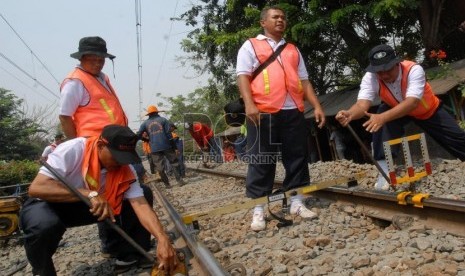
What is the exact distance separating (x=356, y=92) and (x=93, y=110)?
10453 millimetres

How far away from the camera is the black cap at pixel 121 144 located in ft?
8.94

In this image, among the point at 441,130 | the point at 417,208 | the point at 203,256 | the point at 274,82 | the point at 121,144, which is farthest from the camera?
the point at 441,130

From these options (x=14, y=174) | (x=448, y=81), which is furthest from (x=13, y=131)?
(x=448, y=81)

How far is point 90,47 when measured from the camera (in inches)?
145

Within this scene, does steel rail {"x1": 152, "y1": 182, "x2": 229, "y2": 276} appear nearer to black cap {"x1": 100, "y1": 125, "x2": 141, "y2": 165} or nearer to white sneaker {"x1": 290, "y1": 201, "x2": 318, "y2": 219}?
black cap {"x1": 100, "y1": 125, "x2": 141, "y2": 165}

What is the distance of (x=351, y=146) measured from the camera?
12.4 meters

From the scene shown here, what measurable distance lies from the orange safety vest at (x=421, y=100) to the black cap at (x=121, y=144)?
2.59 m

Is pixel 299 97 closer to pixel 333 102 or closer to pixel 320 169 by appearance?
pixel 320 169

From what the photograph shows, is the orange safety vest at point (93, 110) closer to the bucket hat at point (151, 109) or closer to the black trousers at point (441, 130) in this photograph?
the black trousers at point (441, 130)

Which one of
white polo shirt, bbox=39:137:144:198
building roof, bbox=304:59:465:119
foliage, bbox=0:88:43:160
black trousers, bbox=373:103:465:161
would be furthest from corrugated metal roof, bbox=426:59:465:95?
foliage, bbox=0:88:43:160

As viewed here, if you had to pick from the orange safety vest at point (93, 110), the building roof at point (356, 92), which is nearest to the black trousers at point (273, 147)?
the orange safety vest at point (93, 110)

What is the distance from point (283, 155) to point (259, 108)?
21.0 inches

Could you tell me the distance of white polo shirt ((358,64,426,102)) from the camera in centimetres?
385

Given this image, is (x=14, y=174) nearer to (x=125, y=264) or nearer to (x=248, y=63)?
(x=125, y=264)
